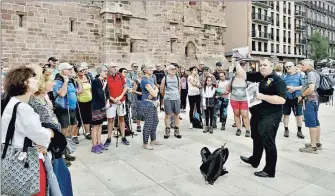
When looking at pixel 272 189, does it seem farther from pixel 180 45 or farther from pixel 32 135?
pixel 180 45

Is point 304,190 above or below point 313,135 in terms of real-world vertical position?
below

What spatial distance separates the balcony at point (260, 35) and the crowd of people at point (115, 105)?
36605 mm

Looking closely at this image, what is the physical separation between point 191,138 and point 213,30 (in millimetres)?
17447

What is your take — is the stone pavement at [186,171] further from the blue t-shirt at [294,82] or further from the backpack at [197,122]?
the backpack at [197,122]

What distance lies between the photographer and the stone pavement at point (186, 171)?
360cm


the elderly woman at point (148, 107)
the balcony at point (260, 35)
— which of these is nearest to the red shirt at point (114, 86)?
the elderly woman at point (148, 107)

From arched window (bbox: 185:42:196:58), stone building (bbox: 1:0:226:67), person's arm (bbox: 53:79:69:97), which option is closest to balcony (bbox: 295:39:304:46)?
stone building (bbox: 1:0:226:67)

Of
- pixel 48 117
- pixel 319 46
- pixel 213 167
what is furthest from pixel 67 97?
pixel 319 46

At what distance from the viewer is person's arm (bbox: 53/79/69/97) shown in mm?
4723

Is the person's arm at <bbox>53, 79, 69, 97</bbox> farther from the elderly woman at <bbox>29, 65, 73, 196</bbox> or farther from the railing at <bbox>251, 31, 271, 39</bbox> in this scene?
the railing at <bbox>251, 31, 271, 39</bbox>

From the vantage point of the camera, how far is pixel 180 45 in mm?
19578

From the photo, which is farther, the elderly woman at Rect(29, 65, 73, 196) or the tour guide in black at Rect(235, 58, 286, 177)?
the tour guide in black at Rect(235, 58, 286, 177)

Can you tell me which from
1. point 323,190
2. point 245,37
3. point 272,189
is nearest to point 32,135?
point 272,189

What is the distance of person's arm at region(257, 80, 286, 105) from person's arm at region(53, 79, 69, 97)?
325 centimetres
